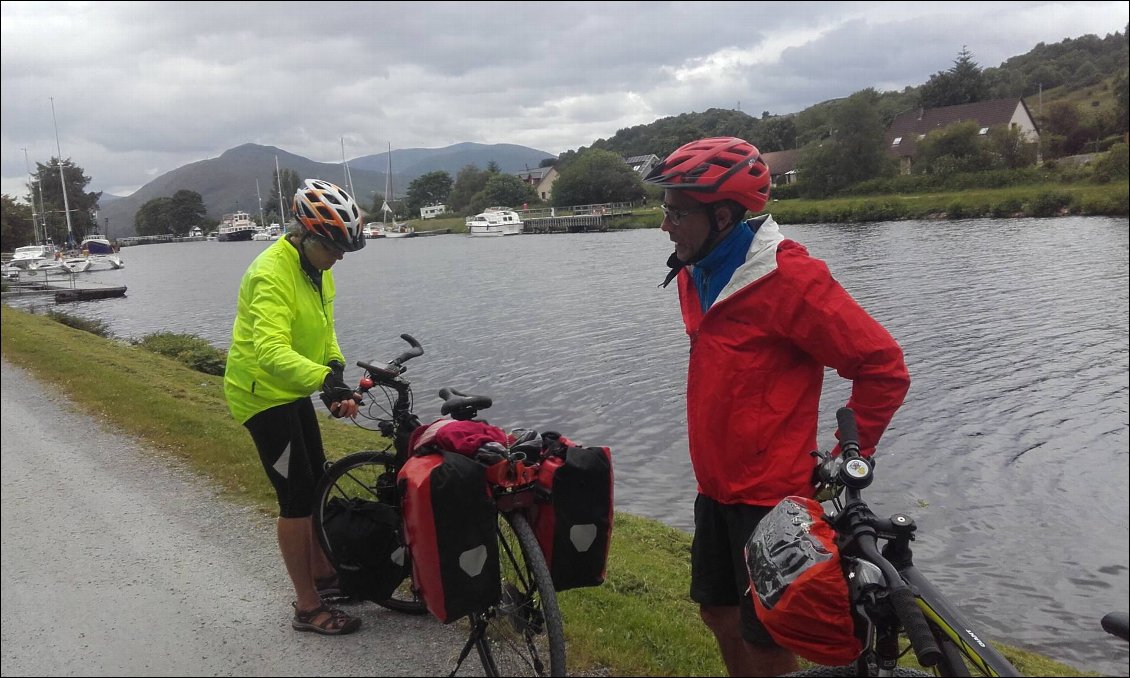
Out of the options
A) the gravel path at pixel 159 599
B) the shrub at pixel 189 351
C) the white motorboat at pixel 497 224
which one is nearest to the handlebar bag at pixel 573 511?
the gravel path at pixel 159 599

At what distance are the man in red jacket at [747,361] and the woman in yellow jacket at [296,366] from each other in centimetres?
190

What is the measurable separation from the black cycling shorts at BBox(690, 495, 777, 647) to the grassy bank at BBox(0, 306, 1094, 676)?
1.14 meters

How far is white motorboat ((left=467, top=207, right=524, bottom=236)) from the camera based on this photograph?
3910 inches

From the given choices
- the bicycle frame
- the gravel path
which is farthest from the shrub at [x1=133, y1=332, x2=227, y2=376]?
the bicycle frame

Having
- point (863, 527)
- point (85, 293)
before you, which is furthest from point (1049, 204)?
point (85, 293)

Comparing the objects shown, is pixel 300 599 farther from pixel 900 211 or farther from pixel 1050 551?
pixel 900 211

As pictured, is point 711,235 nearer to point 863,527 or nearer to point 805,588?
point 863,527

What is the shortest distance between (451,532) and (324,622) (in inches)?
60.6

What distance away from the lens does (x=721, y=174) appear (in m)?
2.99

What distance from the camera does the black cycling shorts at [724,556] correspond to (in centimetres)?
291

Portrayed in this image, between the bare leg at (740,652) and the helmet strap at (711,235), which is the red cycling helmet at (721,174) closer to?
the helmet strap at (711,235)

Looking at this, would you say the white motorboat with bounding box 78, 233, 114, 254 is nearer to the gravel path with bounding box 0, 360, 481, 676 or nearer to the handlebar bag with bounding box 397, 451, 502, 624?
the gravel path with bounding box 0, 360, 481, 676

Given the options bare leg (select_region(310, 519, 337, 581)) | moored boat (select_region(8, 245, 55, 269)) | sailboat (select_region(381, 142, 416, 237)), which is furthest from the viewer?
sailboat (select_region(381, 142, 416, 237))

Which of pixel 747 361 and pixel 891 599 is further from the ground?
pixel 747 361
